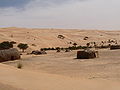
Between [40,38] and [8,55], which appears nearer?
[8,55]

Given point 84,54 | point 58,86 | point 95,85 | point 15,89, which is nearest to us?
point 15,89

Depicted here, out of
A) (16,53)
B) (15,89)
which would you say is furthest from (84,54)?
(15,89)

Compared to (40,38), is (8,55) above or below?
above

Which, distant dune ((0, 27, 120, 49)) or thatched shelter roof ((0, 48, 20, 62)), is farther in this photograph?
distant dune ((0, 27, 120, 49))

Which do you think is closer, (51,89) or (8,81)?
(51,89)

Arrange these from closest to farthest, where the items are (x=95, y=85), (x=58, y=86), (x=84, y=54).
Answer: (x=58, y=86), (x=95, y=85), (x=84, y=54)

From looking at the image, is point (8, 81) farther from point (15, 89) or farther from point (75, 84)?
point (75, 84)

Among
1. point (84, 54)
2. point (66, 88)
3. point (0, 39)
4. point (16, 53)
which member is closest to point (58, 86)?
point (66, 88)

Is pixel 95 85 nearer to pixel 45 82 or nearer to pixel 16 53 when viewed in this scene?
pixel 45 82

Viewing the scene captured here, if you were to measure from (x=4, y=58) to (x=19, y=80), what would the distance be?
13.8 meters

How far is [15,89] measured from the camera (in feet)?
23.6

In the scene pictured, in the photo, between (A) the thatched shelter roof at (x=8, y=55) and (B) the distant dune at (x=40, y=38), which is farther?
(B) the distant dune at (x=40, y=38)

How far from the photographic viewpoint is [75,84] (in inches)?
321

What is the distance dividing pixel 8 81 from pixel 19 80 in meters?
0.38
